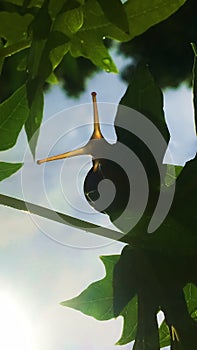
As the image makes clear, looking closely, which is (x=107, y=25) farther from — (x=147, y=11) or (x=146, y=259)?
(x=146, y=259)

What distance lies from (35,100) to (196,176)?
0.09 meters

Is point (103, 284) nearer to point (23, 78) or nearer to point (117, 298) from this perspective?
point (117, 298)

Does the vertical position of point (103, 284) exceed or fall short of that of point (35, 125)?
it falls short

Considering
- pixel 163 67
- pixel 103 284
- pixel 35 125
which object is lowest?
pixel 163 67

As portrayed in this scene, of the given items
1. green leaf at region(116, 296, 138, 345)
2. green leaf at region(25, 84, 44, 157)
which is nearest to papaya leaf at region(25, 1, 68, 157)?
green leaf at region(25, 84, 44, 157)

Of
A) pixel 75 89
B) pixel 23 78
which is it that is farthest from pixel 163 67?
pixel 23 78

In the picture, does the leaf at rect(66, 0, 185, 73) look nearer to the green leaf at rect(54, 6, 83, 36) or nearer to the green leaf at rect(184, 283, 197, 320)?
the green leaf at rect(54, 6, 83, 36)

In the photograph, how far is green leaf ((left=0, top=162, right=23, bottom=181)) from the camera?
34 cm

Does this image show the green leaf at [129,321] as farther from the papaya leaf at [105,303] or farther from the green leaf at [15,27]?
the green leaf at [15,27]

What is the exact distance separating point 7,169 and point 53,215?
0.23 ft

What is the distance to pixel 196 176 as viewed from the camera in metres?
0.30

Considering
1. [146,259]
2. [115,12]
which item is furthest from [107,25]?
[146,259]

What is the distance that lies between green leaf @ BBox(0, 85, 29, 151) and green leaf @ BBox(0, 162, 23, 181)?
15mm

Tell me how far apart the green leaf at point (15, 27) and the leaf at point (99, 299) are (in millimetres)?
136
